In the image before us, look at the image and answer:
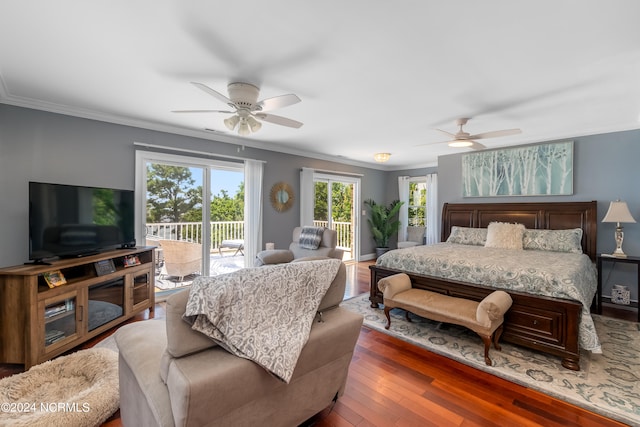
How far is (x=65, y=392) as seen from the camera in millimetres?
1984

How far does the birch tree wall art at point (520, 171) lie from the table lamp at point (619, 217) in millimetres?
689

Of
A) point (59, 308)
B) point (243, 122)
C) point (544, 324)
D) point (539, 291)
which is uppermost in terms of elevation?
point (243, 122)

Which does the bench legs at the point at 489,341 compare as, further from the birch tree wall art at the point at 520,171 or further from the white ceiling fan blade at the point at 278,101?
the birch tree wall art at the point at 520,171

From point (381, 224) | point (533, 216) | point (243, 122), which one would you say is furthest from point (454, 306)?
point (381, 224)

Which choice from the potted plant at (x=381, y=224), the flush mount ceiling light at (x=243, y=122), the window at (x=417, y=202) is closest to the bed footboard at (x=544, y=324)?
the flush mount ceiling light at (x=243, y=122)

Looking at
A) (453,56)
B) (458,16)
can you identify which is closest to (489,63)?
(453,56)

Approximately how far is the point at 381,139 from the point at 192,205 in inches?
126

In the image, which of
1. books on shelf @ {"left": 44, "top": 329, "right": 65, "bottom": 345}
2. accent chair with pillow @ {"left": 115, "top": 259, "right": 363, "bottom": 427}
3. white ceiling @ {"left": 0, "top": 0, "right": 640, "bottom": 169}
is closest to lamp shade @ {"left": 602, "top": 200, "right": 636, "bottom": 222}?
white ceiling @ {"left": 0, "top": 0, "right": 640, "bottom": 169}

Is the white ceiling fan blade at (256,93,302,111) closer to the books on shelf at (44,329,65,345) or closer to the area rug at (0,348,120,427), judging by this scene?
the area rug at (0,348,120,427)

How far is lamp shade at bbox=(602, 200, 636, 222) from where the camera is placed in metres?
3.50

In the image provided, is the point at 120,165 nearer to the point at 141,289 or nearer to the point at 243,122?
the point at 141,289

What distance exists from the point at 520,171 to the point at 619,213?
4.53 ft

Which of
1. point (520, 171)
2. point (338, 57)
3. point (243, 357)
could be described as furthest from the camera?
point (520, 171)

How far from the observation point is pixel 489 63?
2.23 m
